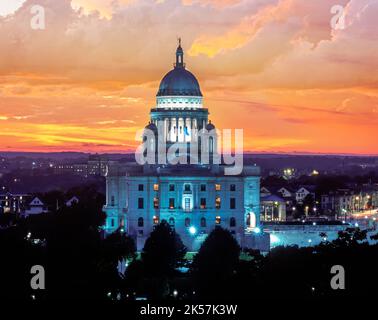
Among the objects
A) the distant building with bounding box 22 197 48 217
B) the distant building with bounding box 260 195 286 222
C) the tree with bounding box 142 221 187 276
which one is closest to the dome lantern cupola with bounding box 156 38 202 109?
the distant building with bounding box 260 195 286 222

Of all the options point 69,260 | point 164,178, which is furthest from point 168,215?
point 69,260

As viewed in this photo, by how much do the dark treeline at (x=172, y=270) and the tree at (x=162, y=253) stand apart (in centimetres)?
8

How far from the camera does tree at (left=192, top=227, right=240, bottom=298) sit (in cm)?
8365

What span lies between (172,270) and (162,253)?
488 cm

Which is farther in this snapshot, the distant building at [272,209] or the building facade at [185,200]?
the distant building at [272,209]

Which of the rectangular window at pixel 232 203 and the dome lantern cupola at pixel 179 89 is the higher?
the dome lantern cupola at pixel 179 89

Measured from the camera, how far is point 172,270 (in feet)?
323

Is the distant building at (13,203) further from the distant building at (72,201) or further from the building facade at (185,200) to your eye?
the building facade at (185,200)

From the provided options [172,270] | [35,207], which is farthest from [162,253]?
[35,207]

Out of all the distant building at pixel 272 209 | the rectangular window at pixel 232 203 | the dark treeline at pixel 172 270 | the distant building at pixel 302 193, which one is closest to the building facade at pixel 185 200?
the rectangular window at pixel 232 203

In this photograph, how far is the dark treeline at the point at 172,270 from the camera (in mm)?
79375

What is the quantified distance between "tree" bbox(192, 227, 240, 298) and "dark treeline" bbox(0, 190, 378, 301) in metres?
0.06

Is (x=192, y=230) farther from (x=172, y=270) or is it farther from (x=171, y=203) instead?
(x=172, y=270)
